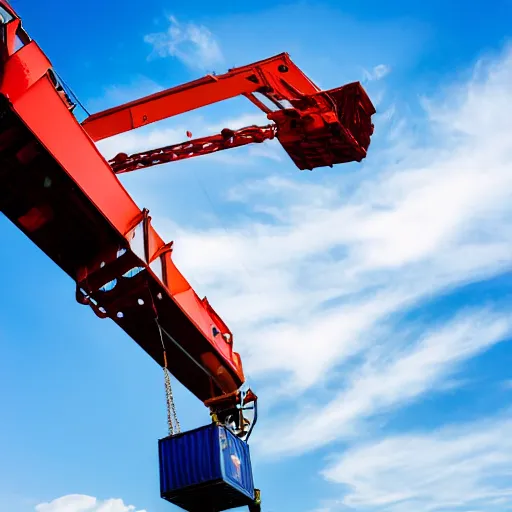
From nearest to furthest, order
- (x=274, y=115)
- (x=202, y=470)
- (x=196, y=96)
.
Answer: (x=202, y=470) → (x=274, y=115) → (x=196, y=96)

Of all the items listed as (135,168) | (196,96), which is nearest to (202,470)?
(135,168)

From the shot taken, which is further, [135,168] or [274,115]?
[135,168]

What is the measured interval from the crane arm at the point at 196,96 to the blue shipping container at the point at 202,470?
7370 millimetres

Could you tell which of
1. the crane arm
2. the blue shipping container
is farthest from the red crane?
the blue shipping container

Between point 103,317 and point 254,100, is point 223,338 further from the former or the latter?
point 254,100

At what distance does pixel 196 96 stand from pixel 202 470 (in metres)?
8.60

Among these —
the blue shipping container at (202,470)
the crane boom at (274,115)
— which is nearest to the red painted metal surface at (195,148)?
the crane boom at (274,115)

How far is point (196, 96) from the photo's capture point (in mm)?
17797

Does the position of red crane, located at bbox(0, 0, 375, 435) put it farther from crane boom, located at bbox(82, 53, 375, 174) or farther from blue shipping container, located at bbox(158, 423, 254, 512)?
blue shipping container, located at bbox(158, 423, 254, 512)

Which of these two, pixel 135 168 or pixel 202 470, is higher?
pixel 135 168

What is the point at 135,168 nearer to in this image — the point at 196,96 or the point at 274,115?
the point at 196,96

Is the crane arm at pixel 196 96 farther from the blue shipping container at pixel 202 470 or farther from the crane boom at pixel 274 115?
the blue shipping container at pixel 202 470

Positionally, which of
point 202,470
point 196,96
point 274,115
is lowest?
point 202,470

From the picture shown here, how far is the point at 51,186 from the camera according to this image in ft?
46.0
